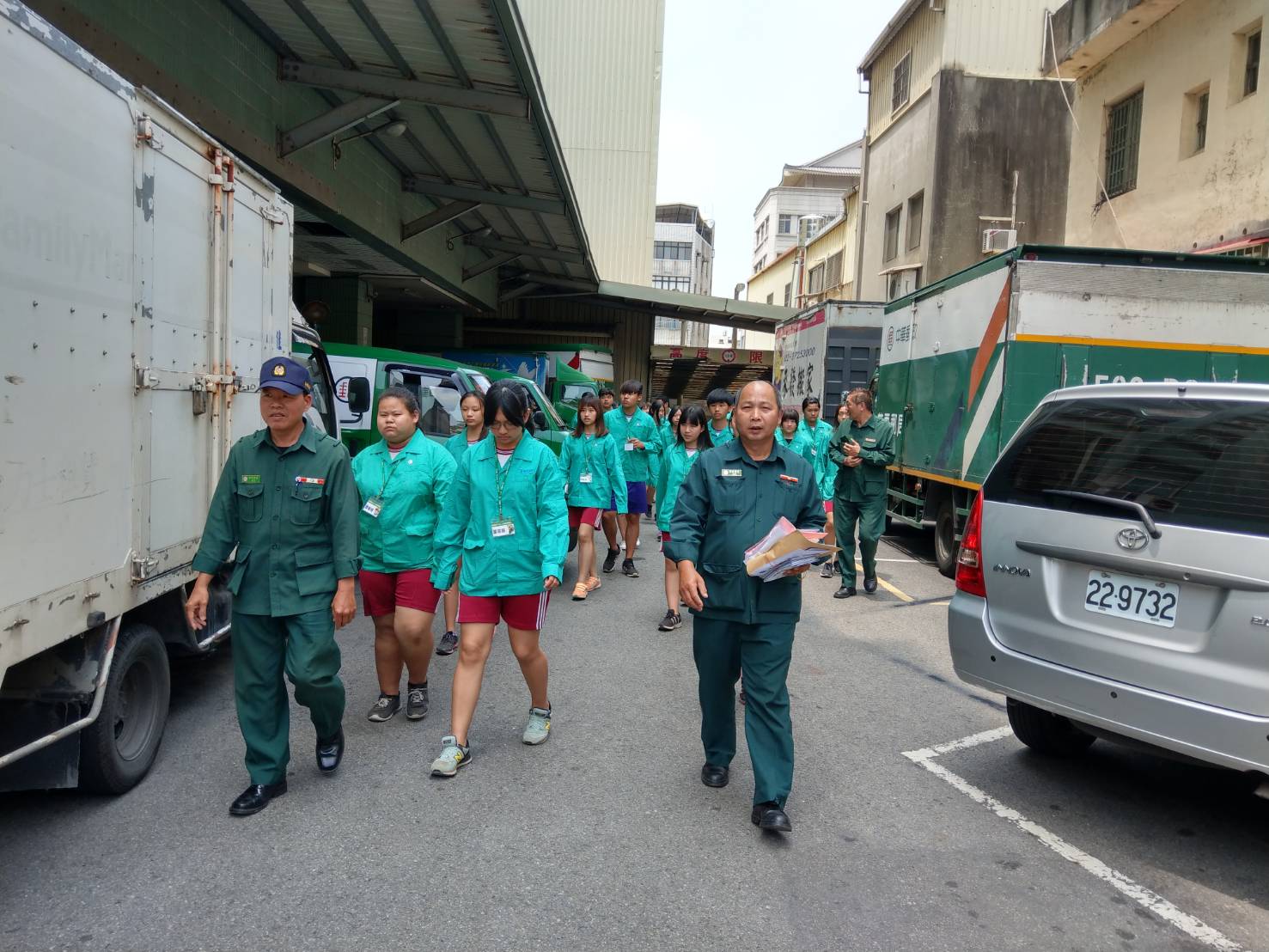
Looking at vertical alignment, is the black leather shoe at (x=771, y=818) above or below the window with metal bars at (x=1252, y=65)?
below

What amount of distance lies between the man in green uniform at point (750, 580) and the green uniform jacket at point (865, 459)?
4419 millimetres

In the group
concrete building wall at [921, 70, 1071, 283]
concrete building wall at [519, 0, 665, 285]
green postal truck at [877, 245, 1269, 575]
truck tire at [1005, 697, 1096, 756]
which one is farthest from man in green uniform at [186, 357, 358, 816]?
concrete building wall at [519, 0, 665, 285]

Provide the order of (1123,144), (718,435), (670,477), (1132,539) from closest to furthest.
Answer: (1132,539)
(670,477)
(718,435)
(1123,144)

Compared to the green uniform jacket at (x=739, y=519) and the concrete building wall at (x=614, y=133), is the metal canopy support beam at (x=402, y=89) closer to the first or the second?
the green uniform jacket at (x=739, y=519)

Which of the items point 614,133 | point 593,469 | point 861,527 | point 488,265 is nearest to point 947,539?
point 861,527

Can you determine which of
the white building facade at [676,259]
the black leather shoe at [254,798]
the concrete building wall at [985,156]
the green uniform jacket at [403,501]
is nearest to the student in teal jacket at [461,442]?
the green uniform jacket at [403,501]

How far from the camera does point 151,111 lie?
3.96 metres

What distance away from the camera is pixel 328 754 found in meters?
4.30

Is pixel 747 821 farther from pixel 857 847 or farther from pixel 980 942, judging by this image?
pixel 980 942

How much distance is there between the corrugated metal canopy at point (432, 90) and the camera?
889cm

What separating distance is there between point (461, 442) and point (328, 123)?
5.45 meters

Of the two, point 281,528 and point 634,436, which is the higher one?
point 634,436

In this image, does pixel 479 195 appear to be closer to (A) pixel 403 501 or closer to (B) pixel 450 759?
(A) pixel 403 501

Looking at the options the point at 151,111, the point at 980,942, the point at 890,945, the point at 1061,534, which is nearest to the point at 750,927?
the point at 890,945
